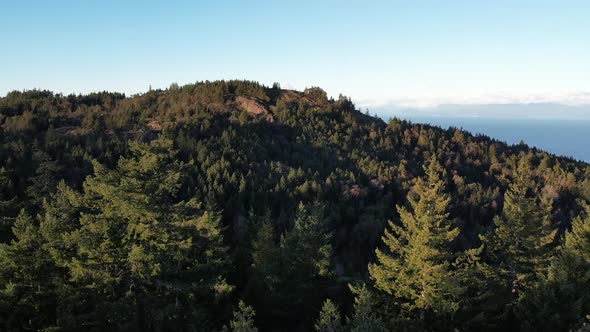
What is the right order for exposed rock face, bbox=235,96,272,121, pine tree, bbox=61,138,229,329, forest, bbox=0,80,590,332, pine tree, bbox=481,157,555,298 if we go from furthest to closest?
exposed rock face, bbox=235,96,272,121, pine tree, bbox=481,157,555,298, forest, bbox=0,80,590,332, pine tree, bbox=61,138,229,329

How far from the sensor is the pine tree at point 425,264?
1597 cm

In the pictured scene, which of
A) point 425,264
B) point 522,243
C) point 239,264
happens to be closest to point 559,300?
point 522,243

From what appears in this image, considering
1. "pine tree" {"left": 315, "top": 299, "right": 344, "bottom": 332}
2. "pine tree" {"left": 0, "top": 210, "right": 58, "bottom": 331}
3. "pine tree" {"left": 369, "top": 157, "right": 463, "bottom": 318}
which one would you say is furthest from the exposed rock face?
"pine tree" {"left": 315, "top": 299, "right": 344, "bottom": 332}

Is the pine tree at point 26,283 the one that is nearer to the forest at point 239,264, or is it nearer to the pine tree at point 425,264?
the forest at point 239,264

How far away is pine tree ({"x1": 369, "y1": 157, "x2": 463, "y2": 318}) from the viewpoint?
52.4ft

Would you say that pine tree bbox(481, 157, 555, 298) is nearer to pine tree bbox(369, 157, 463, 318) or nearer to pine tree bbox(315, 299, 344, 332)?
pine tree bbox(369, 157, 463, 318)

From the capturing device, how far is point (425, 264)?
15930mm

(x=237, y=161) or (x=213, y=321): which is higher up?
(x=237, y=161)

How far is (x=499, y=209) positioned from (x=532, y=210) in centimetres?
4185

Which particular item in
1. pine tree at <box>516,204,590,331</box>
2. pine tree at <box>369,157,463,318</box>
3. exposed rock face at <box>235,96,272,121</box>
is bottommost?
pine tree at <box>516,204,590,331</box>

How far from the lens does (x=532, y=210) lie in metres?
24.8

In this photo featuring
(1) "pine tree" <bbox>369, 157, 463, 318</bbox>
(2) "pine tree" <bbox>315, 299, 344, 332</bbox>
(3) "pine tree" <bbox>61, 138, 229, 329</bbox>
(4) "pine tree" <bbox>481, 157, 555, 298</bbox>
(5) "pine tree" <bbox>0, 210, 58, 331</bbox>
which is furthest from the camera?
(4) "pine tree" <bbox>481, 157, 555, 298</bbox>

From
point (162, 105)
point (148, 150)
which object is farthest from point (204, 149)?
point (148, 150)

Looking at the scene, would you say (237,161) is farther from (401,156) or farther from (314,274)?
(314,274)
